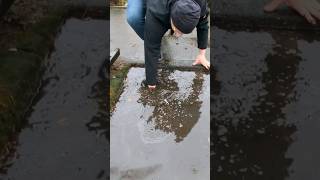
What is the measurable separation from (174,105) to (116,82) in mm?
646

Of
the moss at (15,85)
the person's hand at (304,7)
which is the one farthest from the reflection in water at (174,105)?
the person's hand at (304,7)

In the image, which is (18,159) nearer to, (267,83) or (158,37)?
(158,37)

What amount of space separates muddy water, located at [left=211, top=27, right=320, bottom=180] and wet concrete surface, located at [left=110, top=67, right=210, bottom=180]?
0.12 metres

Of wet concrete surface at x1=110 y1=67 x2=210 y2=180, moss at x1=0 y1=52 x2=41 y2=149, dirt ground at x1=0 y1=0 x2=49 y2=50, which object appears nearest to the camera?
wet concrete surface at x1=110 y1=67 x2=210 y2=180

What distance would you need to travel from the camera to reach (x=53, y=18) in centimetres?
575

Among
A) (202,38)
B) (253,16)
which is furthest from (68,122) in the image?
(253,16)

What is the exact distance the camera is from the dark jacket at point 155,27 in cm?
411

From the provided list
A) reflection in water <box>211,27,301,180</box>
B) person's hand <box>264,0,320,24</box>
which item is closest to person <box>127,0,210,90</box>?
reflection in water <box>211,27,301,180</box>

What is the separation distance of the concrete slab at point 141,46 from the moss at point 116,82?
0.22 meters

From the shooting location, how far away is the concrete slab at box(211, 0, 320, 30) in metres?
5.68

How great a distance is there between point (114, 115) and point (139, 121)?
23cm

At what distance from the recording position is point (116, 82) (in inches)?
183

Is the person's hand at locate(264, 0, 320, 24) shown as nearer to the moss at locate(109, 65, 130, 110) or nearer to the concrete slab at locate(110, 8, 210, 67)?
the concrete slab at locate(110, 8, 210, 67)

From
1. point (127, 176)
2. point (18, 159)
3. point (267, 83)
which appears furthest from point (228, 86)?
point (18, 159)
